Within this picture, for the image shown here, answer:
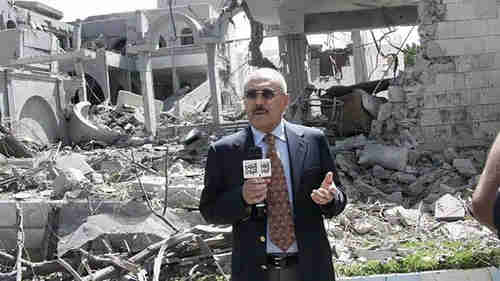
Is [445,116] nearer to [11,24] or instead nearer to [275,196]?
[275,196]

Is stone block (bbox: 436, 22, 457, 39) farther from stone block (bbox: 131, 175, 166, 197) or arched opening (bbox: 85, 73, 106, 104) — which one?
arched opening (bbox: 85, 73, 106, 104)

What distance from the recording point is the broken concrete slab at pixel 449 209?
18.0 ft

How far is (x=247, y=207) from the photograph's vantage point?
7.66ft

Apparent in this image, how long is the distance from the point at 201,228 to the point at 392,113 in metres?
5.02

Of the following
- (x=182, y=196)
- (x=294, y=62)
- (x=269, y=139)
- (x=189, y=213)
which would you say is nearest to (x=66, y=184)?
(x=182, y=196)

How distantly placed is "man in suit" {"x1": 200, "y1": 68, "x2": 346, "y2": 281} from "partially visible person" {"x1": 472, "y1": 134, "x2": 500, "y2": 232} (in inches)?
35.2

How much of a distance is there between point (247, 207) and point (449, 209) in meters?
3.96

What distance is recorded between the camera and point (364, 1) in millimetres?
12820

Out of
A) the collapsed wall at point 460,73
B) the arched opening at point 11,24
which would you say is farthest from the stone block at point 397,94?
the arched opening at point 11,24

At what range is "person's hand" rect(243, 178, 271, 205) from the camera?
2.20 metres

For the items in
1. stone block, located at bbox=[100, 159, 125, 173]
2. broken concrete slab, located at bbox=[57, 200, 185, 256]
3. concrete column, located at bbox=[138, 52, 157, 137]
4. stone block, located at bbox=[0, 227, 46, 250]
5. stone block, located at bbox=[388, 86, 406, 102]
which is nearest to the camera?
broken concrete slab, located at bbox=[57, 200, 185, 256]

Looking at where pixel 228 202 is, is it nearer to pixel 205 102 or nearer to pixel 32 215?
pixel 32 215

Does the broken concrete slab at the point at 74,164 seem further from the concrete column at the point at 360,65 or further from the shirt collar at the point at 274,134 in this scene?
the concrete column at the point at 360,65

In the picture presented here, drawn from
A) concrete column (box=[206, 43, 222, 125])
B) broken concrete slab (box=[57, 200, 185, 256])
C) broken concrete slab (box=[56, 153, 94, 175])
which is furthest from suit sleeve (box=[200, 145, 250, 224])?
concrete column (box=[206, 43, 222, 125])
